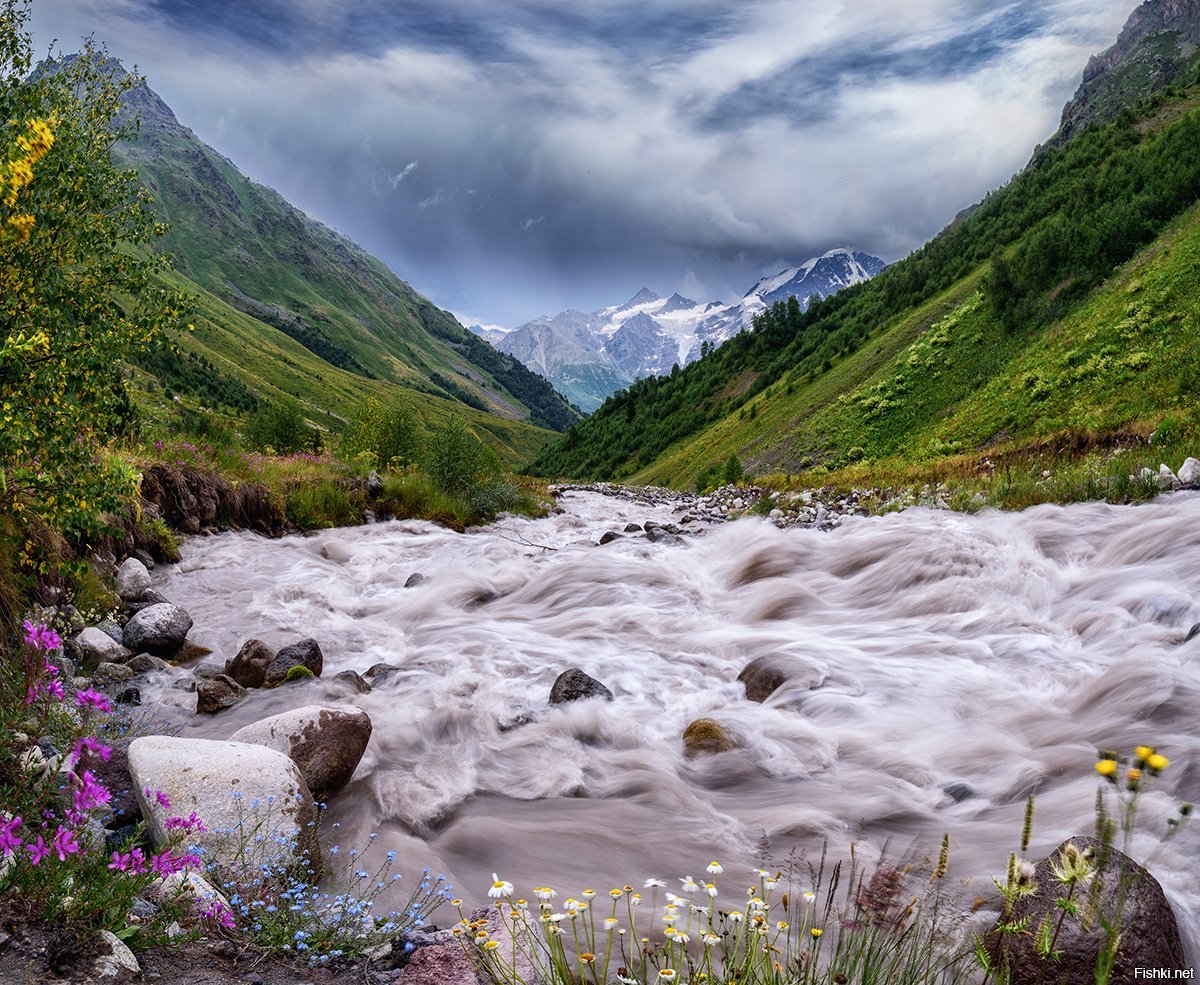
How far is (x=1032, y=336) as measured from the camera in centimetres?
3528

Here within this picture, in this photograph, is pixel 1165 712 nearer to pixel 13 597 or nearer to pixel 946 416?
pixel 13 597

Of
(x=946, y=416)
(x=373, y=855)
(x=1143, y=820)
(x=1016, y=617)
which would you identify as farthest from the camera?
(x=946, y=416)

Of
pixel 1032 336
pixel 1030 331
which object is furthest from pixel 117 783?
pixel 1030 331

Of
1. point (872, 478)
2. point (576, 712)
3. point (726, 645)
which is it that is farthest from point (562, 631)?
point (872, 478)

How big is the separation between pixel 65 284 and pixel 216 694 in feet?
14.9

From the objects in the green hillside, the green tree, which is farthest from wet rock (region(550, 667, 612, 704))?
the green hillside

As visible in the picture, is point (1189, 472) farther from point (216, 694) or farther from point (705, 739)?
point (216, 694)

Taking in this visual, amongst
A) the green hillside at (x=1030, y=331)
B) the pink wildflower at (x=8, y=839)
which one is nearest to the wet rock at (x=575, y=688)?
the pink wildflower at (x=8, y=839)

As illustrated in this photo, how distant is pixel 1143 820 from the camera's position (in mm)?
4805

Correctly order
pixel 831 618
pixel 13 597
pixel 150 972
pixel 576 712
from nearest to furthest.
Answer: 1. pixel 150 972
2. pixel 13 597
3. pixel 576 712
4. pixel 831 618

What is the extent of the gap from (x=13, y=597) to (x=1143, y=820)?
10465 millimetres

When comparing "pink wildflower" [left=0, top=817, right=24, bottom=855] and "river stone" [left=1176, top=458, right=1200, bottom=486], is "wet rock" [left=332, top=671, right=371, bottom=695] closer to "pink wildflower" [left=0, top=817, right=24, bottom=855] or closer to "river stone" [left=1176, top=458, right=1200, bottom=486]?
"pink wildflower" [left=0, top=817, right=24, bottom=855]

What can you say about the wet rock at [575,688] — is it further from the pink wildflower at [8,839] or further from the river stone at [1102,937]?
the pink wildflower at [8,839]

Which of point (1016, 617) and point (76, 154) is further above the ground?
point (76, 154)
